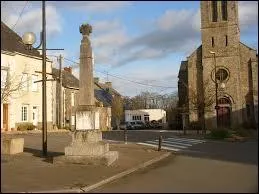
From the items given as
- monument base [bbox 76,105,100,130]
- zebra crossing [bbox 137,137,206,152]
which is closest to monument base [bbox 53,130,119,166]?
monument base [bbox 76,105,100,130]

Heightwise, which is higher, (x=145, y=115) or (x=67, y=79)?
(x=67, y=79)

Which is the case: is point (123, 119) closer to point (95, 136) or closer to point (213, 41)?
point (213, 41)

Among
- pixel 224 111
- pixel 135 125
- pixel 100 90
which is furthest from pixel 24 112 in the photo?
pixel 100 90

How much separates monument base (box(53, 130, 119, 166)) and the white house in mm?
66872

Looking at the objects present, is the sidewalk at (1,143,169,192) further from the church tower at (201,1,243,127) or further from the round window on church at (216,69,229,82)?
the round window on church at (216,69,229,82)

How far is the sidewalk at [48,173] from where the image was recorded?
1075 cm

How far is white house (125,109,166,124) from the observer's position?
84000mm

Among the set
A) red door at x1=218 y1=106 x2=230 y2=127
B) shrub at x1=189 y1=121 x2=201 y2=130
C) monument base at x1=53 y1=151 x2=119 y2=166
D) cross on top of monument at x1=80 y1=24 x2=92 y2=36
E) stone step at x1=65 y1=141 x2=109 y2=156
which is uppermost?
cross on top of monument at x1=80 y1=24 x2=92 y2=36

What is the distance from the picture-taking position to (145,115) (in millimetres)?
87125

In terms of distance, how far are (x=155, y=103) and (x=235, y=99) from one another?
6592cm

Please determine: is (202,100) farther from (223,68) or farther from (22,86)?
(22,86)

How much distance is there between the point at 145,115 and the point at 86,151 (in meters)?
71.8

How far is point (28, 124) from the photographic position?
4016 centimetres

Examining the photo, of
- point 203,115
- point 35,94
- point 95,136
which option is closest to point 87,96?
point 95,136
